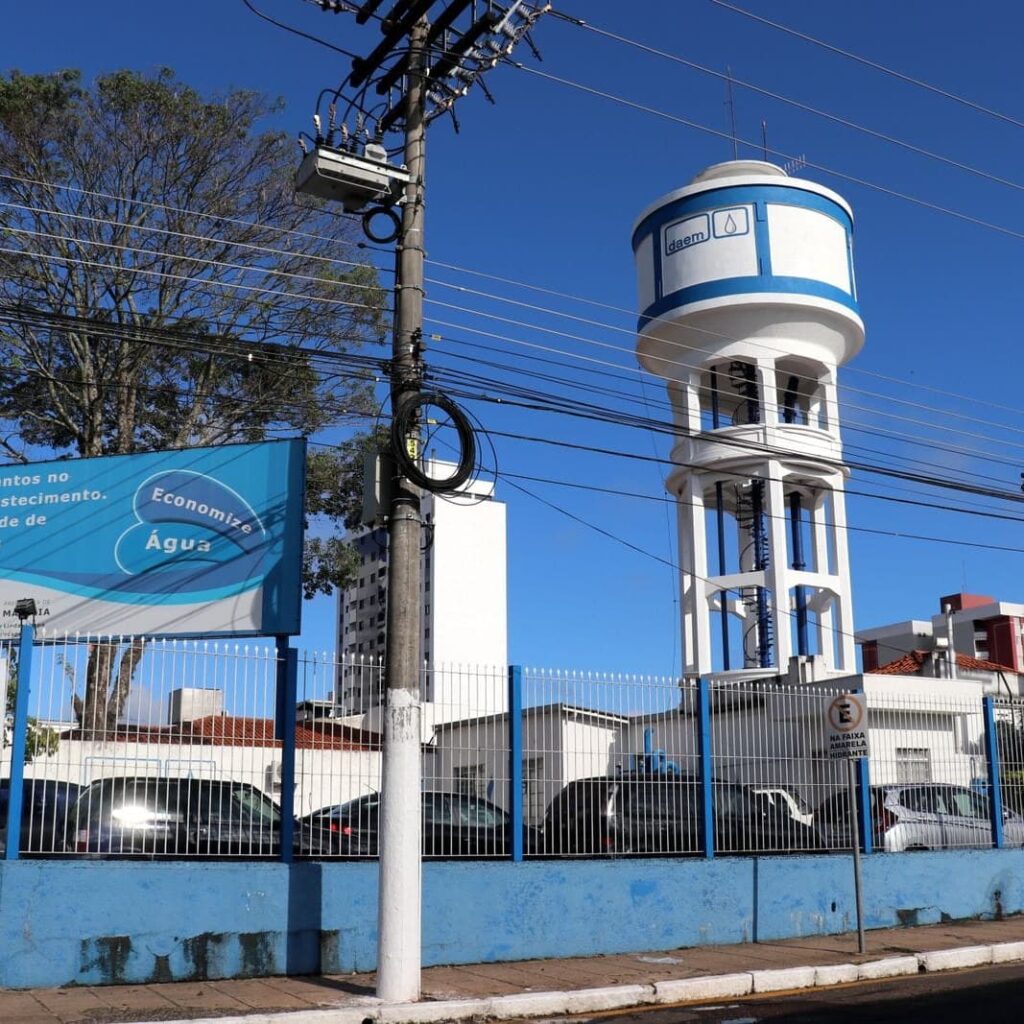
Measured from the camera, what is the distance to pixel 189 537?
13055 millimetres

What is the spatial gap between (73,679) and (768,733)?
7.35 m

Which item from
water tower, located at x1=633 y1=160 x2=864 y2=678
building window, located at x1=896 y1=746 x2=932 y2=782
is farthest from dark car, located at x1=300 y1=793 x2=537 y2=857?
water tower, located at x1=633 y1=160 x2=864 y2=678

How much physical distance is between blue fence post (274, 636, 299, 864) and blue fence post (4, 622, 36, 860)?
2079 mm

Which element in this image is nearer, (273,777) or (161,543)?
(273,777)

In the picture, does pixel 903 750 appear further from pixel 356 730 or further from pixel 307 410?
pixel 307 410

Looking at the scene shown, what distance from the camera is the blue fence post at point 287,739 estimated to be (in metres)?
10.8

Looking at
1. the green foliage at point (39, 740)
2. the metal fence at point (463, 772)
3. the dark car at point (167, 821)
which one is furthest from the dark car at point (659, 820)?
the green foliage at point (39, 740)

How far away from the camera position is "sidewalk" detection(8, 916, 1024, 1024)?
891 cm

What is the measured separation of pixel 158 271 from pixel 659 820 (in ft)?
50.5


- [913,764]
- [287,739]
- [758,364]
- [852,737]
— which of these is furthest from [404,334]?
[758,364]

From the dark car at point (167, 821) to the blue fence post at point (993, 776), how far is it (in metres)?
9.16

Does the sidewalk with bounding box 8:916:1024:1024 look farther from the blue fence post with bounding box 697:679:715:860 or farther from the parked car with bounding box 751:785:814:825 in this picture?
the parked car with bounding box 751:785:814:825

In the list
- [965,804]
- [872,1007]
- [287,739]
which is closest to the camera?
[872,1007]

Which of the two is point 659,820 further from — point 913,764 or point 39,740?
point 39,740
